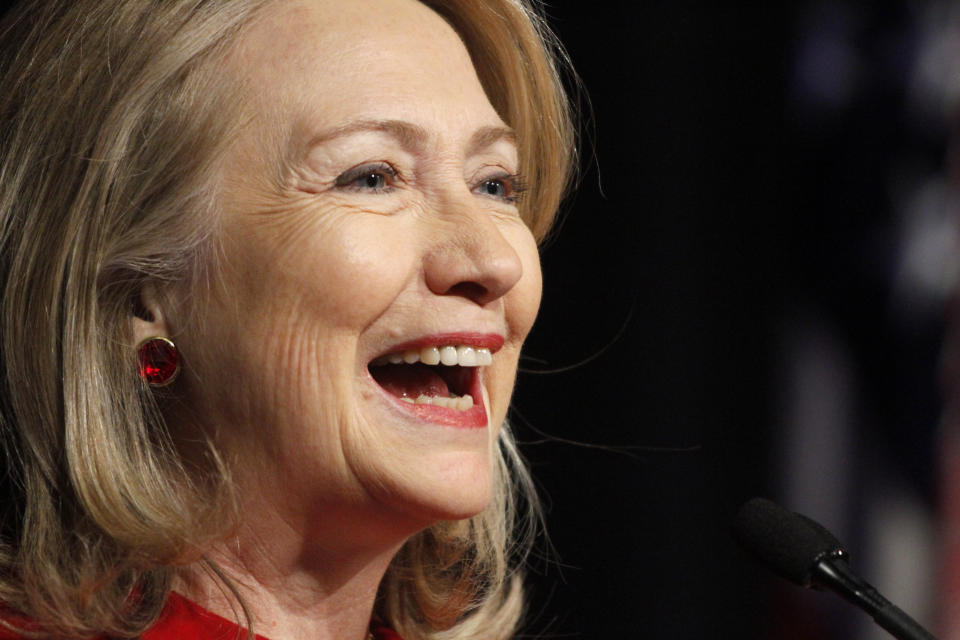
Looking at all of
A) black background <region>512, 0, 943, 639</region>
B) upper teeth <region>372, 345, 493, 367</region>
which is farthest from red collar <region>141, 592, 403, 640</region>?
black background <region>512, 0, 943, 639</region>

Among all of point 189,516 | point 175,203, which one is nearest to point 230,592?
point 189,516

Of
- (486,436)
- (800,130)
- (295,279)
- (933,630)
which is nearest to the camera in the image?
(295,279)

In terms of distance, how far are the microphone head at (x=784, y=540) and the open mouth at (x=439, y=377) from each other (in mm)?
376

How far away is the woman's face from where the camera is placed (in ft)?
4.62

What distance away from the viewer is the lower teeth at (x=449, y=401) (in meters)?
1.50

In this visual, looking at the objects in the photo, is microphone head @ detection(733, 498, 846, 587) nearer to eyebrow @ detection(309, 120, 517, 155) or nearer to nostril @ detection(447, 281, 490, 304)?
nostril @ detection(447, 281, 490, 304)

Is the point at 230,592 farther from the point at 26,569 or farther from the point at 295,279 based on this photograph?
the point at 295,279

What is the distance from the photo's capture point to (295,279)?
1.41 metres

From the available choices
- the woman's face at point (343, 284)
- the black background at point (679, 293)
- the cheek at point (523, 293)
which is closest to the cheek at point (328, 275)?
the woman's face at point (343, 284)

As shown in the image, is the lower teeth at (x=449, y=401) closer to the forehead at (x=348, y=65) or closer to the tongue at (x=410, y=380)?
the tongue at (x=410, y=380)

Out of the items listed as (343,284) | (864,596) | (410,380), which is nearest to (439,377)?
(410,380)

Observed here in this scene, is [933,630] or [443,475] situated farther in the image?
[933,630]

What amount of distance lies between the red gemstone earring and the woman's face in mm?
20

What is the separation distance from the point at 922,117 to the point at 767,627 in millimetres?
1200
